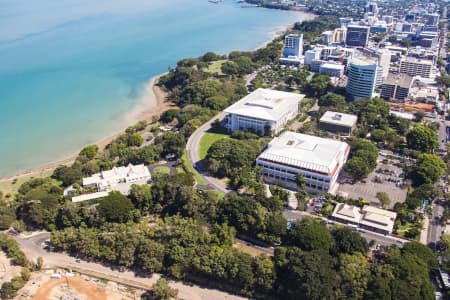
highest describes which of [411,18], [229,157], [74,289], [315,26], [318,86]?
[411,18]

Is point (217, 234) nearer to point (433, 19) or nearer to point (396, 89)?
point (396, 89)

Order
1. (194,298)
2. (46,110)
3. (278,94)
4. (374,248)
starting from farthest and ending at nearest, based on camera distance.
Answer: (46,110)
(278,94)
(374,248)
(194,298)

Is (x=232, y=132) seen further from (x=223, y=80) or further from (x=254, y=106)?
(x=223, y=80)

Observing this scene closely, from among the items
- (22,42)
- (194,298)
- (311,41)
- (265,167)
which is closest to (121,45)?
(22,42)

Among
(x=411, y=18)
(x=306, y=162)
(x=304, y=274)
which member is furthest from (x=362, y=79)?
(x=411, y=18)

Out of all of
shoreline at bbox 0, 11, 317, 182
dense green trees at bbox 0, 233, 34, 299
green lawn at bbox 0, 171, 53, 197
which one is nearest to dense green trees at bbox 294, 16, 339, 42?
shoreline at bbox 0, 11, 317, 182

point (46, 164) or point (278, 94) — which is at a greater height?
point (278, 94)
